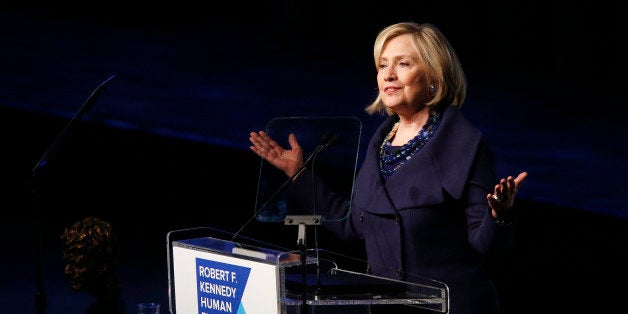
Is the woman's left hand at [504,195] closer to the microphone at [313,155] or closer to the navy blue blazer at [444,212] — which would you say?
the navy blue blazer at [444,212]

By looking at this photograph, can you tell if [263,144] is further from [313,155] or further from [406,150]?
[406,150]

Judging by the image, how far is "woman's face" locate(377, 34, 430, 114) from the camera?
9.48 ft

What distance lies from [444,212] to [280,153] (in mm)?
455

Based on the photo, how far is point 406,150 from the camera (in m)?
2.95

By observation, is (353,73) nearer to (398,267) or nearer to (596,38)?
(596,38)

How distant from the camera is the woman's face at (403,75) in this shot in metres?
2.89

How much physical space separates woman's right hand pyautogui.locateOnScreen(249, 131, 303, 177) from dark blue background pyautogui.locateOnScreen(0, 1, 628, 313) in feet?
4.95

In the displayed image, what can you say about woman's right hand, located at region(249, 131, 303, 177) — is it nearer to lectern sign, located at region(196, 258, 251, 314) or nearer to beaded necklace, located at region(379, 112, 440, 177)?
beaded necklace, located at region(379, 112, 440, 177)

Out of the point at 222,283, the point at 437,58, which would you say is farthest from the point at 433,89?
the point at 222,283

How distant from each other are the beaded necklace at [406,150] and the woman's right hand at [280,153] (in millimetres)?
255

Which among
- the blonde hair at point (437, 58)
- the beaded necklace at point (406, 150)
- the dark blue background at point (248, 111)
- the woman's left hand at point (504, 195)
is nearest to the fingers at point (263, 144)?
the beaded necklace at point (406, 150)

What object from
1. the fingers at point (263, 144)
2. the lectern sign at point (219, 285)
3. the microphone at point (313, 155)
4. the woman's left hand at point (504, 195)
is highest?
the fingers at point (263, 144)

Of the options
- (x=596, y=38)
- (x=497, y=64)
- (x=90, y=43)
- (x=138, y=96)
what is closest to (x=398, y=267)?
(x=138, y=96)

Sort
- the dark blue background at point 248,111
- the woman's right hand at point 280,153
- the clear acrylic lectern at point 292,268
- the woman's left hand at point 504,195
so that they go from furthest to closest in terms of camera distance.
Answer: the dark blue background at point 248,111 < the woman's right hand at point 280,153 < the woman's left hand at point 504,195 < the clear acrylic lectern at point 292,268
